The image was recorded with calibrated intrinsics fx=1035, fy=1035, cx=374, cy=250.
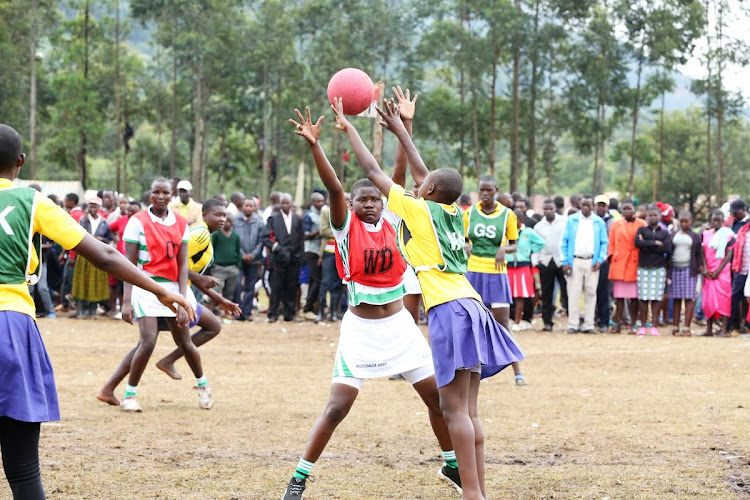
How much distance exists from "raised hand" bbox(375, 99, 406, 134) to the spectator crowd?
1015 cm

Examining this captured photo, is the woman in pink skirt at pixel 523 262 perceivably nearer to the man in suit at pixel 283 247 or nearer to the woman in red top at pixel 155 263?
the man in suit at pixel 283 247

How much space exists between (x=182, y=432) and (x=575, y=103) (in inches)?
1588

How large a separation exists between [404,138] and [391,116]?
24 cm

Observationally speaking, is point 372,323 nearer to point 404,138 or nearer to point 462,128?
point 404,138

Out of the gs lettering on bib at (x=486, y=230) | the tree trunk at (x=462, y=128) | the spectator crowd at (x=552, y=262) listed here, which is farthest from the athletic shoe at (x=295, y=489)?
the tree trunk at (x=462, y=128)

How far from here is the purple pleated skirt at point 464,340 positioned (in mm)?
5820

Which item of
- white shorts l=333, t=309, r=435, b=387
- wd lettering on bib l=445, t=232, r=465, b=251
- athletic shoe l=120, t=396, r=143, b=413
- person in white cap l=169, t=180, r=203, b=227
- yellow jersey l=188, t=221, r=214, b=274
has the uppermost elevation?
person in white cap l=169, t=180, r=203, b=227

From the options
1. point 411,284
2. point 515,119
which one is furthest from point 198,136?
point 411,284

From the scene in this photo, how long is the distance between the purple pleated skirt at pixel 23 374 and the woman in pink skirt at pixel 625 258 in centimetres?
1486

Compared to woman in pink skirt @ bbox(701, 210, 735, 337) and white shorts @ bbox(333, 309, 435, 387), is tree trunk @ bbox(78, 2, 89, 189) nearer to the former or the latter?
woman in pink skirt @ bbox(701, 210, 735, 337)

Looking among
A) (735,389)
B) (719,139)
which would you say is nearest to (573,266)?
(735,389)

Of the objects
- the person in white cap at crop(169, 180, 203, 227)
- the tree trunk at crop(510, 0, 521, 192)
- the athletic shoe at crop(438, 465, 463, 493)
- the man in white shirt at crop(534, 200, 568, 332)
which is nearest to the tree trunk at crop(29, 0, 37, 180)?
the tree trunk at crop(510, 0, 521, 192)

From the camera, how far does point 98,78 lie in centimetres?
5184

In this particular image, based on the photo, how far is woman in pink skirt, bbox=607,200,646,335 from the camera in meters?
18.4
